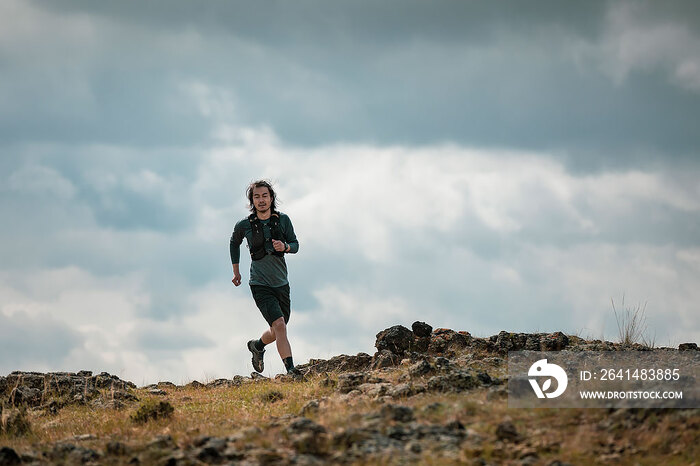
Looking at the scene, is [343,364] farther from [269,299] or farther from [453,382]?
[453,382]

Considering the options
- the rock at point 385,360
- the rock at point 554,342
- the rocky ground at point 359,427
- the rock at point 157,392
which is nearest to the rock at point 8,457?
the rocky ground at point 359,427

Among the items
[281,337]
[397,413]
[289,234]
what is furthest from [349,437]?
[289,234]

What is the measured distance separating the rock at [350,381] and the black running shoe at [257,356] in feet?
11.6

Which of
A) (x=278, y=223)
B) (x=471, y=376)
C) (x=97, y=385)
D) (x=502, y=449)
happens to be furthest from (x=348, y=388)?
(x=97, y=385)

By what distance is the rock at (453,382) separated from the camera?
11.2 m

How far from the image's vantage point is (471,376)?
11.6 m

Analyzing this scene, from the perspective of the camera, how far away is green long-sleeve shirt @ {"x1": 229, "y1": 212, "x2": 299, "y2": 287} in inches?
621

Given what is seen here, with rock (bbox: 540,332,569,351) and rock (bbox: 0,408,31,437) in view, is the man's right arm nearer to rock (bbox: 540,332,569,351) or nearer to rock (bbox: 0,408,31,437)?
rock (bbox: 0,408,31,437)

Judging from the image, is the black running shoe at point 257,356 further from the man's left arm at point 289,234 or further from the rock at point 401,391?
the rock at point 401,391

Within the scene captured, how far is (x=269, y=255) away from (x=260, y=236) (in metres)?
0.41

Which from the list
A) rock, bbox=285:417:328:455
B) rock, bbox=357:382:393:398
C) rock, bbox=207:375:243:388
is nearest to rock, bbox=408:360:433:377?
rock, bbox=357:382:393:398

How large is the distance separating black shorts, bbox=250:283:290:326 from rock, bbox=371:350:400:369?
2090mm

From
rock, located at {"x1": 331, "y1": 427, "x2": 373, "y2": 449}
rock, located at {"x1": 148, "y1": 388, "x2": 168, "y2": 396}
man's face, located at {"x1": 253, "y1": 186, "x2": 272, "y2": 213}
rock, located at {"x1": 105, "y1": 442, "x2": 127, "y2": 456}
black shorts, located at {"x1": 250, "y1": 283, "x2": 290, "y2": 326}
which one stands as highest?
man's face, located at {"x1": 253, "y1": 186, "x2": 272, "y2": 213}

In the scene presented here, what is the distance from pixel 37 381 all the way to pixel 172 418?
249 inches
